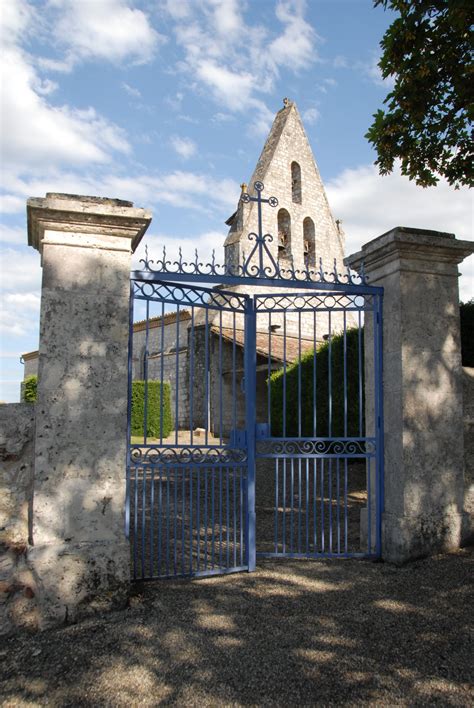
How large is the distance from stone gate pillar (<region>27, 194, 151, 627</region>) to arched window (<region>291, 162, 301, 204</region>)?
1782 centimetres

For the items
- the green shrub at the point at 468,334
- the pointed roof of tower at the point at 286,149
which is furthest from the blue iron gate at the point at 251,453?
the pointed roof of tower at the point at 286,149

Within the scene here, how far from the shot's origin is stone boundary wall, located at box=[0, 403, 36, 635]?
3.58 meters

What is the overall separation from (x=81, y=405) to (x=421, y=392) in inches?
118

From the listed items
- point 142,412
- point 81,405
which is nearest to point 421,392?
point 81,405

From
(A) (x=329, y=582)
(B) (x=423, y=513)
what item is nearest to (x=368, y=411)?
(B) (x=423, y=513)

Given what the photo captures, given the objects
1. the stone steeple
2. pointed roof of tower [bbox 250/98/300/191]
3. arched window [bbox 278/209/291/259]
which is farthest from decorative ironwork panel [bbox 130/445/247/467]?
pointed roof of tower [bbox 250/98/300/191]

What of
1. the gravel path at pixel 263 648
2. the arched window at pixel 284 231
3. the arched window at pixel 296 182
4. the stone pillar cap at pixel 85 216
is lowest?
the gravel path at pixel 263 648

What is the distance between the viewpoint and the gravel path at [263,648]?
2.74m

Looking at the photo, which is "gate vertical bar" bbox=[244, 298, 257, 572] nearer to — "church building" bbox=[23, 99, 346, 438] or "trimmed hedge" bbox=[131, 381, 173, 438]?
"trimmed hedge" bbox=[131, 381, 173, 438]

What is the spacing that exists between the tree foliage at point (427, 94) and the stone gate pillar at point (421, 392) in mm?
1831

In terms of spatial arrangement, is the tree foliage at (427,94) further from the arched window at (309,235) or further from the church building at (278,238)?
the arched window at (309,235)

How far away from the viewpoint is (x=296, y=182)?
21266mm

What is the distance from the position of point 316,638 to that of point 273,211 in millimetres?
17674

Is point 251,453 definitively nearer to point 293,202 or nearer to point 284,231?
point 284,231
